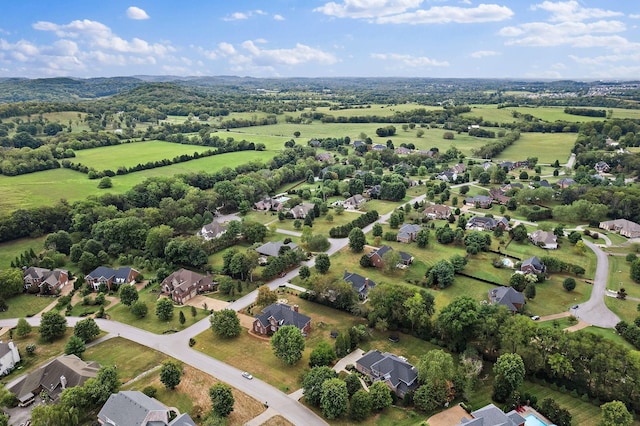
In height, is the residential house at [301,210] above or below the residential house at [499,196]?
below

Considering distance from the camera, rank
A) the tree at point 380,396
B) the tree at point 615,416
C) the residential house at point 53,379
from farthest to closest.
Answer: the residential house at point 53,379 → the tree at point 380,396 → the tree at point 615,416

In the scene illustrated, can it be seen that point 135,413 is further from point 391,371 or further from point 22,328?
point 22,328

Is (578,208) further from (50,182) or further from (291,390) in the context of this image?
(50,182)

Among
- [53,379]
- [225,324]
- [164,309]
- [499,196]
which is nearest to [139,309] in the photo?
[164,309]

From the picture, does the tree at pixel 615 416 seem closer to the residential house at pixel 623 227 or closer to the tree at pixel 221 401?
the tree at pixel 221 401

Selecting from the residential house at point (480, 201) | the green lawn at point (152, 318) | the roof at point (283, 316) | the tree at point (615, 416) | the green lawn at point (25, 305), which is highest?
the residential house at point (480, 201)

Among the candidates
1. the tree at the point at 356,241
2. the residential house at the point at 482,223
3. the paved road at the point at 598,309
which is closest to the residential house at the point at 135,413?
the tree at the point at 356,241
